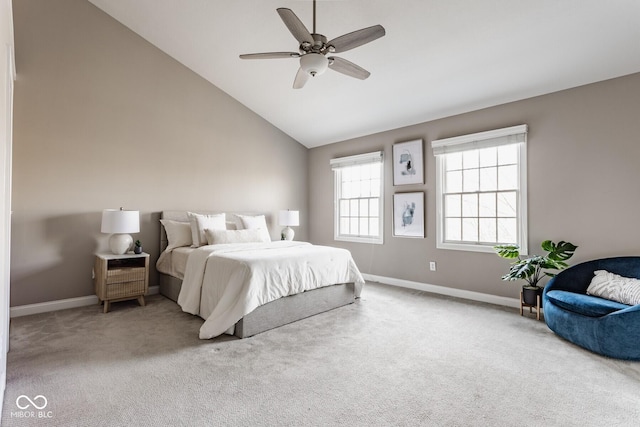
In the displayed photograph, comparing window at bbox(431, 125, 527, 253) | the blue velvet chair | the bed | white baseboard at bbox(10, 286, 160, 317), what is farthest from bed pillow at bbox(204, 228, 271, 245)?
the blue velvet chair

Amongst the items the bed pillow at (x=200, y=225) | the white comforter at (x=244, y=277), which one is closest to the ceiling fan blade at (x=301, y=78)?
the white comforter at (x=244, y=277)

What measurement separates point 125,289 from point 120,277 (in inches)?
6.4

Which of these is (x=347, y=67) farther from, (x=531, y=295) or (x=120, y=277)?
(x=120, y=277)

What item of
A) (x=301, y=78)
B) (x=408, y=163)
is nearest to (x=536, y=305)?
(x=408, y=163)

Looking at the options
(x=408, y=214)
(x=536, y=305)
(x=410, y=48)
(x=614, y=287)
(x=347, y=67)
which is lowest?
(x=536, y=305)

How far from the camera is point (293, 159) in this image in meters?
6.28

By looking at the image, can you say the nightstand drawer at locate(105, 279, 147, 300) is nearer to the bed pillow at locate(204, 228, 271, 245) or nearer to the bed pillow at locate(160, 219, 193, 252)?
the bed pillow at locate(160, 219, 193, 252)

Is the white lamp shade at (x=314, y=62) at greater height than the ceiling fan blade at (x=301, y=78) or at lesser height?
lesser

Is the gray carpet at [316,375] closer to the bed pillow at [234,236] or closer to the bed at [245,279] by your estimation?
the bed at [245,279]

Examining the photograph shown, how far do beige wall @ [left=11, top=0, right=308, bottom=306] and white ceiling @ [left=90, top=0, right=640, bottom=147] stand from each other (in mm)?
440

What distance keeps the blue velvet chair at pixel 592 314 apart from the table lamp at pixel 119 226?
14.9 feet

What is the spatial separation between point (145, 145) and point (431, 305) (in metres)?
4.40

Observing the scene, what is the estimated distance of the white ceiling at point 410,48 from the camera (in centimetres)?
285

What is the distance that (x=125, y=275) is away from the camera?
368 centimetres
